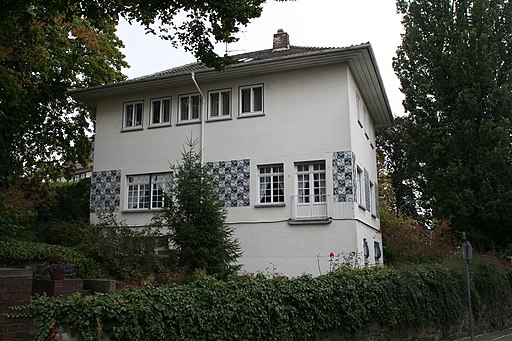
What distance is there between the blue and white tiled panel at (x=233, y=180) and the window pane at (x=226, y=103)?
6.76 feet

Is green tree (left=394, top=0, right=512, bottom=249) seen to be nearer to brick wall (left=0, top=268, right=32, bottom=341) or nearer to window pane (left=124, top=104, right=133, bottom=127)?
window pane (left=124, top=104, right=133, bottom=127)

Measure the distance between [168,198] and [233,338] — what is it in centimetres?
668

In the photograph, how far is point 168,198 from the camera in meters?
14.2

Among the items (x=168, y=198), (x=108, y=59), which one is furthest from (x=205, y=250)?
(x=108, y=59)

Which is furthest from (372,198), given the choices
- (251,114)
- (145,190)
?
(145,190)

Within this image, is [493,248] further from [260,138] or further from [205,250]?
[205,250]

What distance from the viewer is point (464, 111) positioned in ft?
75.4

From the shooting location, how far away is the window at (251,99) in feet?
66.8

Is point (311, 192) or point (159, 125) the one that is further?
point (159, 125)

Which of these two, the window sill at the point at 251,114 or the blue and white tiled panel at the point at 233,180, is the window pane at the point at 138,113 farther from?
the window sill at the point at 251,114

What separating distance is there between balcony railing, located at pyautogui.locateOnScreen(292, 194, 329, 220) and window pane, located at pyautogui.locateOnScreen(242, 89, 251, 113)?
13.5ft

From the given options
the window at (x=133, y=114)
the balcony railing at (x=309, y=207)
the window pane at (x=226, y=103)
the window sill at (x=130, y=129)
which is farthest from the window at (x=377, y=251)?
the window at (x=133, y=114)

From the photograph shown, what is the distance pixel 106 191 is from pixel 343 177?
1000 centimetres

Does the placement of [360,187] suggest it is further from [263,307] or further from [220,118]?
[263,307]
